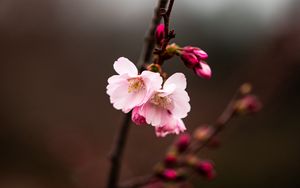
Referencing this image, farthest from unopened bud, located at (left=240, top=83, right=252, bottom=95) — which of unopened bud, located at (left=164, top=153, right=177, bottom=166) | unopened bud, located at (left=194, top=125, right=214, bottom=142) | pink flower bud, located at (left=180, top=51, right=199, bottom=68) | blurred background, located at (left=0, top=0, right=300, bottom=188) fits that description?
blurred background, located at (left=0, top=0, right=300, bottom=188)

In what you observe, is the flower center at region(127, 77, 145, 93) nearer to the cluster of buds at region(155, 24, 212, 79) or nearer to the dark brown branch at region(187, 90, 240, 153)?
the cluster of buds at region(155, 24, 212, 79)

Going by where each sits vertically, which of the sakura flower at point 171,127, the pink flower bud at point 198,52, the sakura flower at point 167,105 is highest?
the pink flower bud at point 198,52

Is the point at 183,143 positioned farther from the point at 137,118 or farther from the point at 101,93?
the point at 101,93

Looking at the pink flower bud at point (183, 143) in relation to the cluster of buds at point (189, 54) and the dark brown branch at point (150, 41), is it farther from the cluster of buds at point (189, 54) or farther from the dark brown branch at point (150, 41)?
the cluster of buds at point (189, 54)

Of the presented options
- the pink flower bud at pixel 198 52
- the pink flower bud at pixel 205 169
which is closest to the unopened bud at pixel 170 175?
the pink flower bud at pixel 205 169

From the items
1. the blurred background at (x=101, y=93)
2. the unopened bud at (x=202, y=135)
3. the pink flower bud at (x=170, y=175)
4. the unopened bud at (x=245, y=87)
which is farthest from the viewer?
the blurred background at (x=101, y=93)

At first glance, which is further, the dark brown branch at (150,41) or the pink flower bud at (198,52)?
the dark brown branch at (150,41)

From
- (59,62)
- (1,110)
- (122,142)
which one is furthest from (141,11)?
(122,142)
